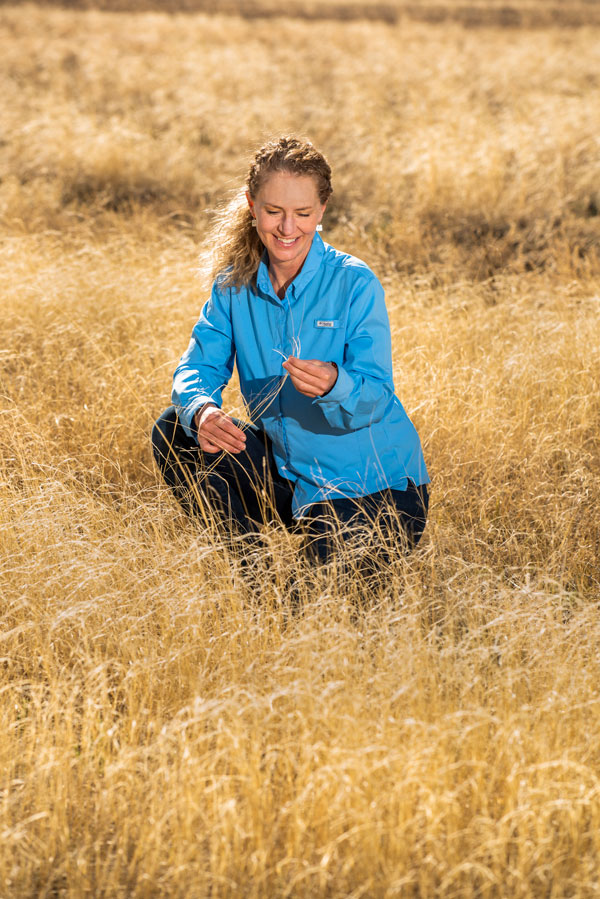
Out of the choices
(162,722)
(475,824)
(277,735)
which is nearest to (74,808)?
(162,722)

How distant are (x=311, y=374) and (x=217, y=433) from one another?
0.37 metres

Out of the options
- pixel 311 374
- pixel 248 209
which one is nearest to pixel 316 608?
pixel 311 374

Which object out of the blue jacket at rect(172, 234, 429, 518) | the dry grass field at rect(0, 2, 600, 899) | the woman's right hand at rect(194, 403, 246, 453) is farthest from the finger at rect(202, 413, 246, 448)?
the dry grass field at rect(0, 2, 600, 899)

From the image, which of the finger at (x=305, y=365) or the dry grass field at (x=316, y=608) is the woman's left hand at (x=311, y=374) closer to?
the finger at (x=305, y=365)

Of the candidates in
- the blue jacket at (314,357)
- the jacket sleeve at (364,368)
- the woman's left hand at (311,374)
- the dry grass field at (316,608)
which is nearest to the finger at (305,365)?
the woman's left hand at (311,374)

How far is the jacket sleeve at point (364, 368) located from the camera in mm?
2756

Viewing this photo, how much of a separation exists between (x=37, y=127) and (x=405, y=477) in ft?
24.6

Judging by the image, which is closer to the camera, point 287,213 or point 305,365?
point 305,365

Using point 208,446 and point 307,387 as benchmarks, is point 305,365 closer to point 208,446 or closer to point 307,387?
point 307,387

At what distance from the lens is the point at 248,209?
Answer: 309 cm

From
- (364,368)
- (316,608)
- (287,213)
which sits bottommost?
Answer: (316,608)

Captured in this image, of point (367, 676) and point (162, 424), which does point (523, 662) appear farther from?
point (162, 424)

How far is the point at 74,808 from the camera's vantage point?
2059mm

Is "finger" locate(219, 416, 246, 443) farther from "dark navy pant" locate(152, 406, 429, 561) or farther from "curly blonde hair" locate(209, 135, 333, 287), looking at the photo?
"curly blonde hair" locate(209, 135, 333, 287)
